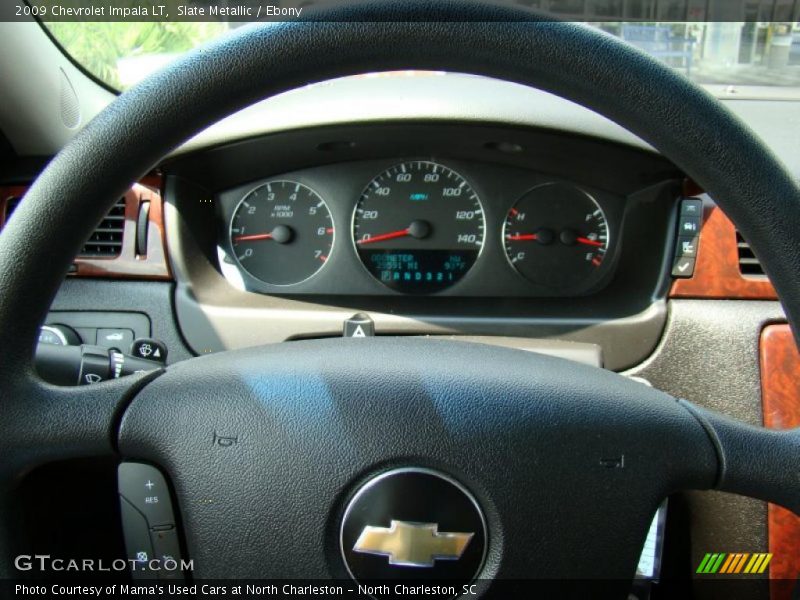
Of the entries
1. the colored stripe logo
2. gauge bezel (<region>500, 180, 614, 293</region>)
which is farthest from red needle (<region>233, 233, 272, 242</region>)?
the colored stripe logo

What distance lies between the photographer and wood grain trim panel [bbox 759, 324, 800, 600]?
180 cm

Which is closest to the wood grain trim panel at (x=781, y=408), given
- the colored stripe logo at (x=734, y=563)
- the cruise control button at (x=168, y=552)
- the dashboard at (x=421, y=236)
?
the colored stripe logo at (x=734, y=563)

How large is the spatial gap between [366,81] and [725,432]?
1437mm

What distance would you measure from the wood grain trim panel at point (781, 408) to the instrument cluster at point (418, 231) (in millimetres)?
462

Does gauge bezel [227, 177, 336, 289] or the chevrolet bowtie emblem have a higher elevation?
gauge bezel [227, 177, 336, 289]

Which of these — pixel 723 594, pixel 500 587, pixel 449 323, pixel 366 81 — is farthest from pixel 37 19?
pixel 723 594

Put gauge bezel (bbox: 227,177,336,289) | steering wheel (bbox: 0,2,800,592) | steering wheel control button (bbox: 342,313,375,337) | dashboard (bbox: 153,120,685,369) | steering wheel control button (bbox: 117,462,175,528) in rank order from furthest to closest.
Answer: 1. gauge bezel (bbox: 227,177,336,289)
2. dashboard (bbox: 153,120,685,369)
3. steering wheel control button (bbox: 342,313,375,337)
4. steering wheel control button (bbox: 117,462,175,528)
5. steering wheel (bbox: 0,2,800,592)

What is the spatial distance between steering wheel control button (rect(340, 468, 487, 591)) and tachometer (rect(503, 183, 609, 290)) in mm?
1330

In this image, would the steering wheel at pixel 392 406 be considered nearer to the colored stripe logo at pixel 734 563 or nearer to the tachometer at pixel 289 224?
the colored stripe logo at pixel 734 563

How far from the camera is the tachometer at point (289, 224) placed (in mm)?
2305

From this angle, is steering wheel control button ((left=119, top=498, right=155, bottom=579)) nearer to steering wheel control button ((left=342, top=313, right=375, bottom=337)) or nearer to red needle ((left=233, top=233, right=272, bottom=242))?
steering wheel control button ((left=342, top=313, right=375, bottom=337))

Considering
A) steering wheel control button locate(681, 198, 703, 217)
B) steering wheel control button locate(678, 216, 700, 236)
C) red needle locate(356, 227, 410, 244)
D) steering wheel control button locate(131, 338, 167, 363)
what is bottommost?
steering wheel control button locate(131, 338, 167, 363)

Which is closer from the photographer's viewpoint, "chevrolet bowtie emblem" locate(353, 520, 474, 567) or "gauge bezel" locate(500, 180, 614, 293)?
"chevrolet bowtie emblem" locate(353, 520, 474, 567)

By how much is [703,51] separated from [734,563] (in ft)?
4.35
